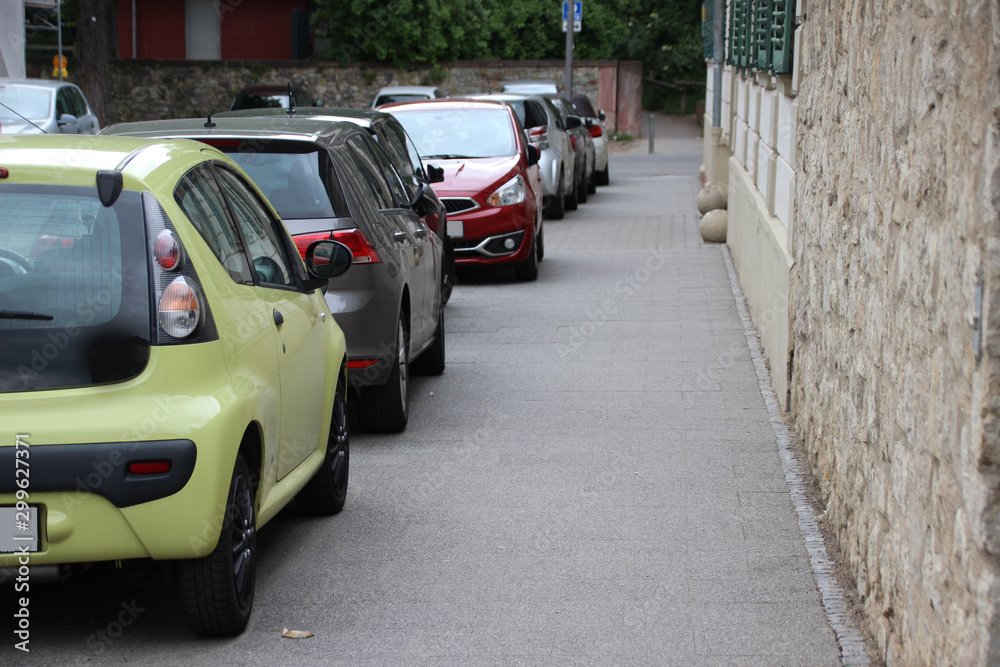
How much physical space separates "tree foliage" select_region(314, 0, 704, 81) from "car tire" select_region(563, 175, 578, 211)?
18567mm

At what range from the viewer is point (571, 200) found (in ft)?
68.9

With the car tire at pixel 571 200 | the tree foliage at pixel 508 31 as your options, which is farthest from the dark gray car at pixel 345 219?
the tree foliage at pixel 508 31

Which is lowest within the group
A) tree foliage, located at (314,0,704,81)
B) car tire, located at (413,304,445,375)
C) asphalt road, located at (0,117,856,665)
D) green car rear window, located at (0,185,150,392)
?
asphalt road, located at (0,117,856,665)

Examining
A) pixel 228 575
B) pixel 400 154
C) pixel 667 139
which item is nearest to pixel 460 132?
pixel 400 154

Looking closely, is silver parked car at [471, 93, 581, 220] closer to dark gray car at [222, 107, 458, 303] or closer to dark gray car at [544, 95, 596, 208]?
dark gray car at [544, 95, 596, 208]

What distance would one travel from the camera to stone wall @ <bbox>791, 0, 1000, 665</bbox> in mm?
2871

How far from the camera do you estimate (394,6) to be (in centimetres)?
3762

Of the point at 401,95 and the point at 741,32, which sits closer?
the point at 741,32

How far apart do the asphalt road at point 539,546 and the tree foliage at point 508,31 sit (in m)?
30.5

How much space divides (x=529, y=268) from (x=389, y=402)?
638 centimetres

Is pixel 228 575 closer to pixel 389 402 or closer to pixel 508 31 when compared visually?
pixel 389 402

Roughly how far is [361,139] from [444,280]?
1735mm

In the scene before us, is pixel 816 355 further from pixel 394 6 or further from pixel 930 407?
pixel 394 6

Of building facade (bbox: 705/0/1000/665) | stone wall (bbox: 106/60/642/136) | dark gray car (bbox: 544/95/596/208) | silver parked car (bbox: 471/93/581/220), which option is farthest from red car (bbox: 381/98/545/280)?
stone wall (bbox: 106/60/642/136)
